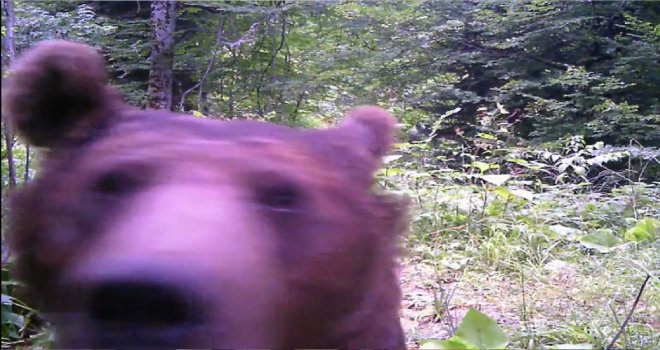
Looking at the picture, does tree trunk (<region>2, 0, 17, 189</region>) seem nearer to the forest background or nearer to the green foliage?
the forest background

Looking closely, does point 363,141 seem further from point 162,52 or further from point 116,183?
point 162,52

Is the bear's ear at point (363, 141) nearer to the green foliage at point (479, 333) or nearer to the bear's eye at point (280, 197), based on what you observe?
the bear's eye at point (280, 197)

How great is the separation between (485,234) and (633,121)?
6.20 m

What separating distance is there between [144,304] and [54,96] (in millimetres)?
1079

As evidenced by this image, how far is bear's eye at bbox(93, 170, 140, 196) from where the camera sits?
6.41 ft

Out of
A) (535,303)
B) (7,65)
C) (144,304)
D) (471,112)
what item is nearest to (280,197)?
(144,304)

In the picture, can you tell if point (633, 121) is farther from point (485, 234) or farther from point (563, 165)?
point (485, 234)

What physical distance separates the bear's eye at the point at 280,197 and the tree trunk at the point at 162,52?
26.5 feet

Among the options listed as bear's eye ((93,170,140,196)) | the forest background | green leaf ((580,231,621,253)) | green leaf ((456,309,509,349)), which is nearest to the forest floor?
the forest background

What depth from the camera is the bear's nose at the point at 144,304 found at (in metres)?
1.50

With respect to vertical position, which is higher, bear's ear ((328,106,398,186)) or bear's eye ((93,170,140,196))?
bear's eye ((93,170,140,196))

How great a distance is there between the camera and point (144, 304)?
1.52 m

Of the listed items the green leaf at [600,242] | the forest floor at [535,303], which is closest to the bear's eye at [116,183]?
the green leaf at [600,242]

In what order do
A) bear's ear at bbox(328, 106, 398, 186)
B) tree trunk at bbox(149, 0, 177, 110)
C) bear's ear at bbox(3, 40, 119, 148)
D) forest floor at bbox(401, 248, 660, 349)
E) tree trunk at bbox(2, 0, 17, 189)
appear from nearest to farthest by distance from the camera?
bear's ear at bbox(3, 40, 119, 148), bear's ear at bbox(328, 106, 398, 186), tree trunk at bbox(2, 0, 17, 189), forest floor at bbox(401, 248, 660, 349), tree trunk at bbox(149, 0, 177, 110)
